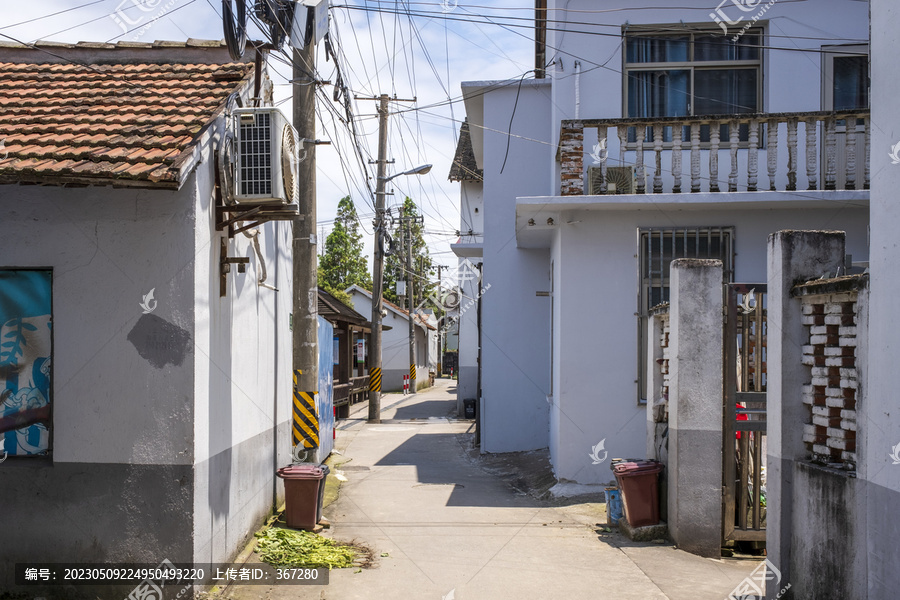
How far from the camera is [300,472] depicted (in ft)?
28.5

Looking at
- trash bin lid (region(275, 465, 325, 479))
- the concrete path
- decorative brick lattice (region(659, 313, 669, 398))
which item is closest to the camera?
the concrete path

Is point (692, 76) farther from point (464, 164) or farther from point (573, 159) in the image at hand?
point (464, 164)

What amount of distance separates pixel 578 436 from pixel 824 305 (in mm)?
6028

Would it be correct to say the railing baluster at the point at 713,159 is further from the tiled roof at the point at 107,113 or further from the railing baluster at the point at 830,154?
the tiled roof at the point at 107,113

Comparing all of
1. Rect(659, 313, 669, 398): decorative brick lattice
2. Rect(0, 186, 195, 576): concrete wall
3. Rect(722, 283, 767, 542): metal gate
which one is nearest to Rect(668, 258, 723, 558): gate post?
Rect(722, 283, 767, 542): metal gate

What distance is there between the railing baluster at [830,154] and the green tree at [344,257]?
4055cm

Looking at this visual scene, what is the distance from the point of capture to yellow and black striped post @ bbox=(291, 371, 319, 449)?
1077cm

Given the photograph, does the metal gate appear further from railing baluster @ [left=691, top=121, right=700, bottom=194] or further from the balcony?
the balcony

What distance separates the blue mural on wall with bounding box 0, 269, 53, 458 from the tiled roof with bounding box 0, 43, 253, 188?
98 centimetres

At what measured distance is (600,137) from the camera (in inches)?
448

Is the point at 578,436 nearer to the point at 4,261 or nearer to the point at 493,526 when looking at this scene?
the point at 493,526

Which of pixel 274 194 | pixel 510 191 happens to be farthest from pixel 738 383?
pixel 510 191

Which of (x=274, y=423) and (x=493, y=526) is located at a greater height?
(x=274, y=423)

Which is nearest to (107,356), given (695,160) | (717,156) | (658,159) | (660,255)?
(660,255)
